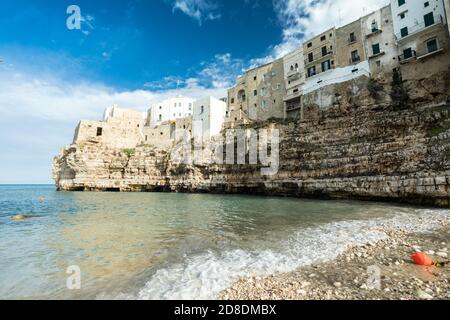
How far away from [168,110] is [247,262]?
213ft

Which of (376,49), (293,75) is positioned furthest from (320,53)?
(376,49)

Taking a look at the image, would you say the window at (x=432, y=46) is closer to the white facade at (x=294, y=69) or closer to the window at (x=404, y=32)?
the window at (x=404, y=32)

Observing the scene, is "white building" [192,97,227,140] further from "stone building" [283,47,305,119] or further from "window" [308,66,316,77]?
"window" [308,66,316,77]

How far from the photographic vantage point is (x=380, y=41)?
29094mm

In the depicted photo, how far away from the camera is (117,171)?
4628 centimetres

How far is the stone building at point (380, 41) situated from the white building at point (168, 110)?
4675cm

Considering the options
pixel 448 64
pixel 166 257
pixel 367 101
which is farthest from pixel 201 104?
pixel 166 257

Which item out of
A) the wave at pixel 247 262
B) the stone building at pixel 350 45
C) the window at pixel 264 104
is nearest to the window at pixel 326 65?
the stone building at pixel 350 45

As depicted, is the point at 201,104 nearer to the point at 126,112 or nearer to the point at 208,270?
the point at 126,112

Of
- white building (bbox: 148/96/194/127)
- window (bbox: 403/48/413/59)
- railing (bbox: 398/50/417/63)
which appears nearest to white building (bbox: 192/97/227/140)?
white building (bbox: 148/96/194/127)

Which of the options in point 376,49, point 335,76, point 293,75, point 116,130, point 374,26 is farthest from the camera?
point 116,130

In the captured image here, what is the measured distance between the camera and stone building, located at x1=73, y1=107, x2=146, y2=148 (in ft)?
154

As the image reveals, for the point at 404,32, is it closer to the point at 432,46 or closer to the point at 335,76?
the point at 432,46
